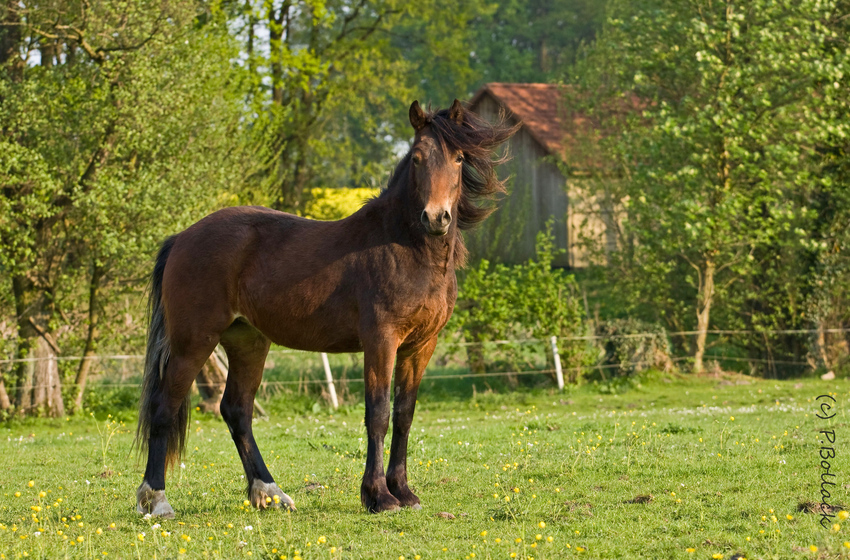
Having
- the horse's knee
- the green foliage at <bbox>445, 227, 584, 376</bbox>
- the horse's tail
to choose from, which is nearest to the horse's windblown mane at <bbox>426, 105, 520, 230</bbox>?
the horse's knee

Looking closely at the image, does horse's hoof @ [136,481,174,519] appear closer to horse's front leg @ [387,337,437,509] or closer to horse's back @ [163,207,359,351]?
horse's back @ [163,207,359,351]

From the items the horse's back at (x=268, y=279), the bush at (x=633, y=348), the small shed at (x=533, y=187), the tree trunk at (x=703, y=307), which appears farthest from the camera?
the small shed at (x=533, y=187)

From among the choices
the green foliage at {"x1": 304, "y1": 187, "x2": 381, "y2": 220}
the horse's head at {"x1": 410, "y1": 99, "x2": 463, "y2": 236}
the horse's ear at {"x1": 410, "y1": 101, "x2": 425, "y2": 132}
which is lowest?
the horse's head at {"x1": 410, "y1": 99, "x2": 463, "y2": 236}

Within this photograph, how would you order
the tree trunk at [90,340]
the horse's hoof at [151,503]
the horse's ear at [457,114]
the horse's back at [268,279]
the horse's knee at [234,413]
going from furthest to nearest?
the tree trunk at [90,340] → the horse's knee at [234,413] → the horse's back at [268,279] → the horse's hoof at [151,503] → the horse's ear at [457,114]

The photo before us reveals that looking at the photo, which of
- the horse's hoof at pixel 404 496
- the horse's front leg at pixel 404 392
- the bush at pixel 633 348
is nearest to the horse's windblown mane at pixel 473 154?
the horse's front leg at pixel 404 392

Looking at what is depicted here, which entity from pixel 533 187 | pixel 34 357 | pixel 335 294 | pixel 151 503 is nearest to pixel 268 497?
pixel 151 503

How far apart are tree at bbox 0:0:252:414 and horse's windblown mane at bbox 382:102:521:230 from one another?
28.6 feet

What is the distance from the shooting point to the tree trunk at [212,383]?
46.3 ft

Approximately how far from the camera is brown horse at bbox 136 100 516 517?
5.93 meters

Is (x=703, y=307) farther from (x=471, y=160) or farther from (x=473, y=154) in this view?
(x=473, y=154)

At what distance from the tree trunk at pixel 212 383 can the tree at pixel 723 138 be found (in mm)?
9189

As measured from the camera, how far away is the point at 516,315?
1742 centimetres

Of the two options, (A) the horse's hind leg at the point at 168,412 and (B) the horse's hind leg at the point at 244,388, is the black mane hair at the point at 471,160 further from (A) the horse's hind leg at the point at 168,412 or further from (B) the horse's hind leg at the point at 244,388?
(A) the horse's hind leg at the point at 168,412

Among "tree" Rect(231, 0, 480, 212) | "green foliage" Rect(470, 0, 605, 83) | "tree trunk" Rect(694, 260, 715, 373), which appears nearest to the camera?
"tree trunk" Rect(694, 260, 715, 373)
